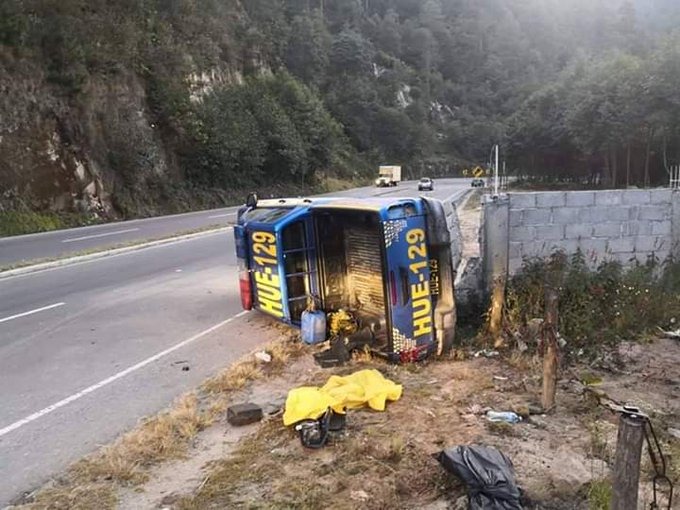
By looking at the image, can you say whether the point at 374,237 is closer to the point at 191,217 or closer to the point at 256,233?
the point at 256,233

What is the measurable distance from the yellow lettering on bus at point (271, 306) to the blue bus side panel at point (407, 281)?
207 centimetres

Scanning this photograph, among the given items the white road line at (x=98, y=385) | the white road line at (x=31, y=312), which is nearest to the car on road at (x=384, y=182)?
the white road line at (x=31, y=312)

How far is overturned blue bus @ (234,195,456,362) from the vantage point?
665 centimetres

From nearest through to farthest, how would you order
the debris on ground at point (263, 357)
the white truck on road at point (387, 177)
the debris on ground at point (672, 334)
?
the debris on ground at point (263, 357) → the debris on ground at point (672, 334) → the white truck on road at point (387, 177)

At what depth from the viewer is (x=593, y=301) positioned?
323 inches

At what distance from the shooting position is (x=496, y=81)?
116 metres

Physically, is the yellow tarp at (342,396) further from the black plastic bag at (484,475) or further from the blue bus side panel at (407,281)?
the black plastic bag at (484,475)

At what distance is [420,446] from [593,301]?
443 cm

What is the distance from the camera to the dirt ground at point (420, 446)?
423cm

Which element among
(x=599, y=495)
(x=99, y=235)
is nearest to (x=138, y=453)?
(x=599, y=495)

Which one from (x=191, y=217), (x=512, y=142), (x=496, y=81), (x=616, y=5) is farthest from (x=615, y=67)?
(x=616, y=5)

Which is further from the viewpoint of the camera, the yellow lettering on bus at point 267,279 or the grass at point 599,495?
the yellow lettering on bus at point 267,279

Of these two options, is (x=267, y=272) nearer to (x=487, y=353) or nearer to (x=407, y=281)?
(x=407, y=281)

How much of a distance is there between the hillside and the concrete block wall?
65.9 feet
